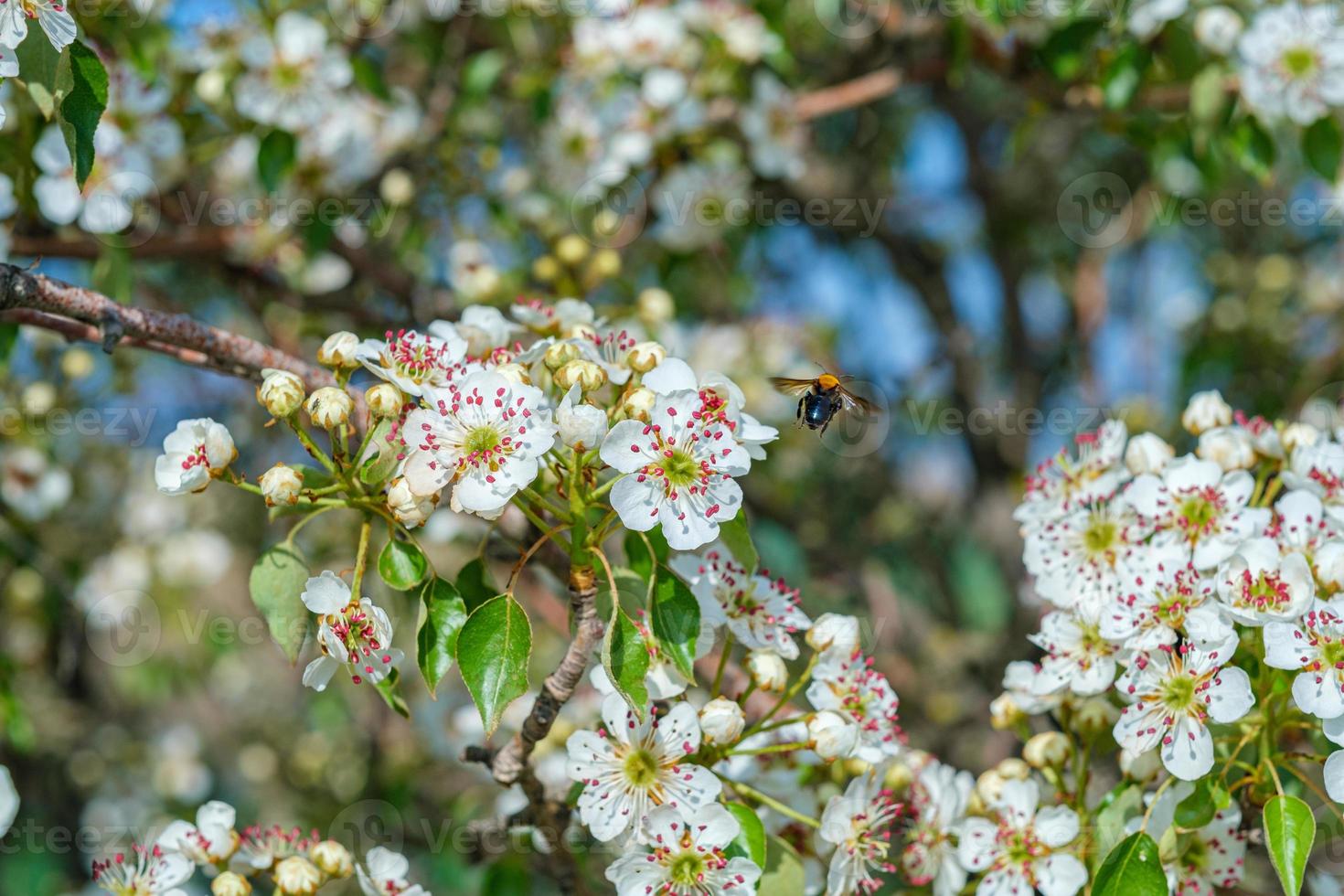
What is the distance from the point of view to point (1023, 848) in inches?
76.2

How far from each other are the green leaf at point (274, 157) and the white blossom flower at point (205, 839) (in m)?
1.38

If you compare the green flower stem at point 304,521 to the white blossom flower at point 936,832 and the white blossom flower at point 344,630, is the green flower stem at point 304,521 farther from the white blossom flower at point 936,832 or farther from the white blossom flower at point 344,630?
the white blossom flower at point 936,832

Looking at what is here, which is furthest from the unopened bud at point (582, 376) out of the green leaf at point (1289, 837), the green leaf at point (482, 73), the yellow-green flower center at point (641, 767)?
the green leaf at point (482, 73)

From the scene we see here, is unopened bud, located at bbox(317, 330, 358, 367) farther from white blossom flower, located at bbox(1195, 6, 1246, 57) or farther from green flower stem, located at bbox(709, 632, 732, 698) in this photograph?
white blossom flower, located at bbox(1195, 6, 1246, 57)

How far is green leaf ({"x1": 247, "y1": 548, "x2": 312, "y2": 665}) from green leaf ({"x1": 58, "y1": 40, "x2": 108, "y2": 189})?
58cm

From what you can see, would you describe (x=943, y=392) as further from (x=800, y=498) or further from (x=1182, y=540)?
(x=1182, y=540)

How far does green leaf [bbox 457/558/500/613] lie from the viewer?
5.90 ft

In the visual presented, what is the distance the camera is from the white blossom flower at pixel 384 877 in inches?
73.5

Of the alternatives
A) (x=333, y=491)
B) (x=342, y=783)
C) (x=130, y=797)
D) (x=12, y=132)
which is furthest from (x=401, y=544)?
(x=130, y=797)

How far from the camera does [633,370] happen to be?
178 cm

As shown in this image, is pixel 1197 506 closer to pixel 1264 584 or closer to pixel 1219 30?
pixel 1264 584

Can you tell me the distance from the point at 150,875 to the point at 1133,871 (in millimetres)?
1403

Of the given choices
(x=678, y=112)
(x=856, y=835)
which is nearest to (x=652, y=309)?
(x=678, y=112)

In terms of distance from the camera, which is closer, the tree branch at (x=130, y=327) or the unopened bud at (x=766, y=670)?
the tree branch at (x=130, y=327)
